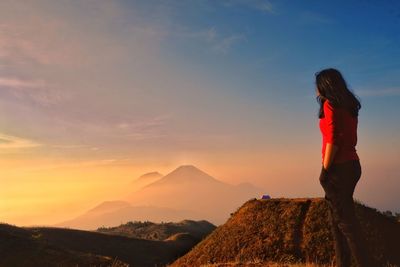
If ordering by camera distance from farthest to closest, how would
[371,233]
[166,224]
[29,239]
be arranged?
[166,224] < [29,239] < [371,233]

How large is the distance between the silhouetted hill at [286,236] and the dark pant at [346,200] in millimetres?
11961

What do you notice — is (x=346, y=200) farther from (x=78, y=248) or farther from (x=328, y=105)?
(x=78, y=248)

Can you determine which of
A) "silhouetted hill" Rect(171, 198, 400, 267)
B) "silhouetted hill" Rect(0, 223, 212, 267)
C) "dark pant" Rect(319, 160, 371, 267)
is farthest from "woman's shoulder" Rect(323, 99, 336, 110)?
"silhouetted hill" Rect(0, 223, 212, 267)

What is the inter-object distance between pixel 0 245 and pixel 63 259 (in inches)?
162

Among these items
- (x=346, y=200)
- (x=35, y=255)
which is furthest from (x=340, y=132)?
(x=35, y=255)

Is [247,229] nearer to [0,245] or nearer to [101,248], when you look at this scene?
[0,245]

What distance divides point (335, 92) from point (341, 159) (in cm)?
105

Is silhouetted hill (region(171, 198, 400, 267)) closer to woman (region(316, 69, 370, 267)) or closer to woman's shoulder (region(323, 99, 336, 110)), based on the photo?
woman (region(316, 69, 370, 267))

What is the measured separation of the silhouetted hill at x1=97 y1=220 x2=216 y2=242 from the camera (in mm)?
53938

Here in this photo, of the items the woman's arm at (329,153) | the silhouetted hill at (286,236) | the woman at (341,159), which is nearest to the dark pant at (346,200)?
the woman at (341,159)

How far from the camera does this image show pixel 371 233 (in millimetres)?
20672

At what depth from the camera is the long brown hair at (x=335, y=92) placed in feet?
23.6

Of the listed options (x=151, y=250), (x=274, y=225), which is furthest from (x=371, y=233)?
(x=151, y=250)

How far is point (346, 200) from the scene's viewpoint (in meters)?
7.16
